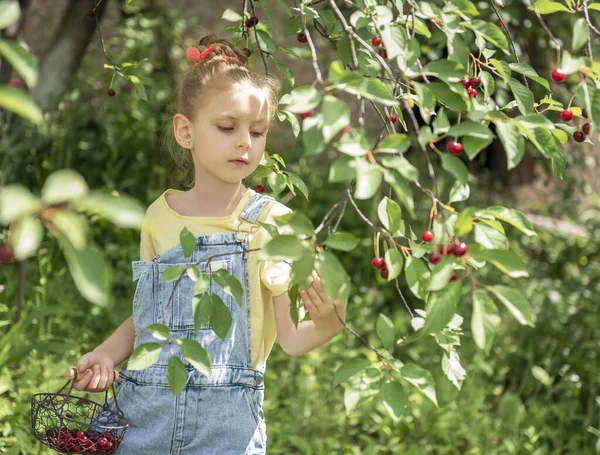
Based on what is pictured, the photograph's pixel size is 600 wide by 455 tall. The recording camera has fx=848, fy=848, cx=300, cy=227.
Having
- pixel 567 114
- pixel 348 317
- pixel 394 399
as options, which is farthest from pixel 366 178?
pixel 348 317

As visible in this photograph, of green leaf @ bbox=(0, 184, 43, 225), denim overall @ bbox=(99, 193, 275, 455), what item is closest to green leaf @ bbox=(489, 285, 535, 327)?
green leaf @ bbox=(0, 184, 43, 225)

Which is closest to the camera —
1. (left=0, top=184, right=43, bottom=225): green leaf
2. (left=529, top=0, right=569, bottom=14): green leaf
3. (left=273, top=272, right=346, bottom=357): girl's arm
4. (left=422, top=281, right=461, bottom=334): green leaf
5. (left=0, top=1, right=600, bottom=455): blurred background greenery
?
(left=0, top=184, right=43, bottom=225): green leaf

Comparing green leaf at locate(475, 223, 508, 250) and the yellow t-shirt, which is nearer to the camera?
green leaf at locate(475, 223, 508, 250)

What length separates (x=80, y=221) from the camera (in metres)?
0.81

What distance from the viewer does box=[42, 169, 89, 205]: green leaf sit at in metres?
0.79

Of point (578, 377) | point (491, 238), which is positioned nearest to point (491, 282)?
point (578, 377)

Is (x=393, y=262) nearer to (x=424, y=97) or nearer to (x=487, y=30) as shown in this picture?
(x=424, y=97)

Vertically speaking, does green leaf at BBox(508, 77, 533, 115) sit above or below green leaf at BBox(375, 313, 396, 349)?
above

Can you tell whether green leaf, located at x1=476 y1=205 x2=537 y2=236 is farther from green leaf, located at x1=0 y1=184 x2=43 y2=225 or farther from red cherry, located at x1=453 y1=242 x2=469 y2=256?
green leaf, located at x1=0 y1=184 x2=43 y2=225

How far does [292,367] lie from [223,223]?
1.79 metres

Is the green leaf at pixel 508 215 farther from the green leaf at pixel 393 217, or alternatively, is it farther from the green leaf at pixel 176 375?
the green leaf at pixel 176 375

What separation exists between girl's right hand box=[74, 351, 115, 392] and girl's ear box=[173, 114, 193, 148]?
479 millimetres

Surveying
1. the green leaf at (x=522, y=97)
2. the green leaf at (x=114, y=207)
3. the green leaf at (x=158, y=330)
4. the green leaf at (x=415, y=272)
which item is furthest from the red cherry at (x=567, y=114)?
the green leaf at (x=114, y=207)

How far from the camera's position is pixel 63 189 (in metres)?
0.79
